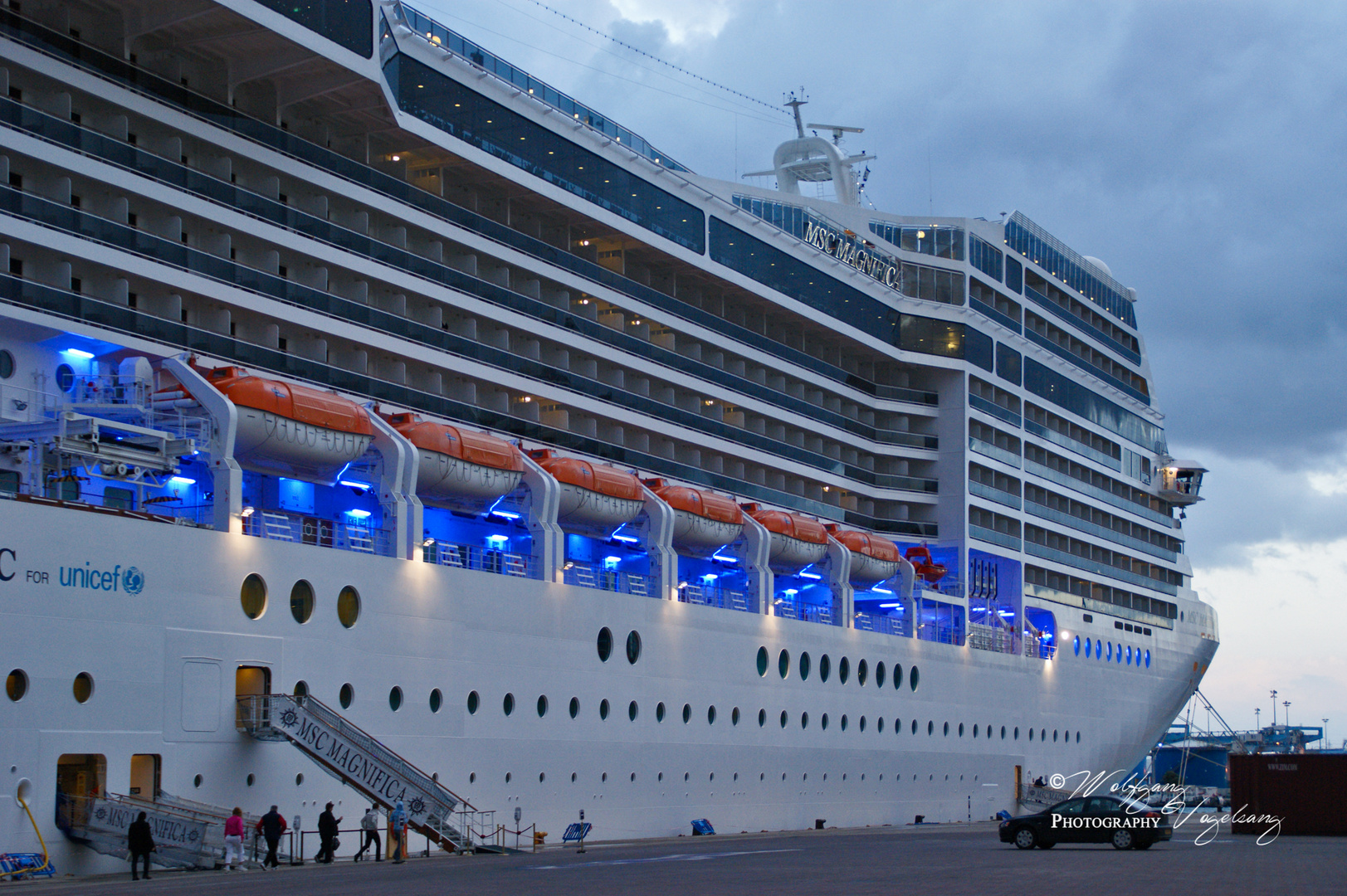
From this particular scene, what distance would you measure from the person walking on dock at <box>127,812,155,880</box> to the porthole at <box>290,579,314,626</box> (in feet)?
17.9

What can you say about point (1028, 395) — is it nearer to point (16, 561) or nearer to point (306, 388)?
point (306, 388)

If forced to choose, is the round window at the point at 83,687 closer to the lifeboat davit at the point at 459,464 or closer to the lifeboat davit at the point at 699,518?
the lifeboat davit at the point at 459,464

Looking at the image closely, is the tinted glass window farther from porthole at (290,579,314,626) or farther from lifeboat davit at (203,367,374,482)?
porthole at (290,579,314,626)

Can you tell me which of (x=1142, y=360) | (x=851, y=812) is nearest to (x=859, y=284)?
(x=851, y=812)

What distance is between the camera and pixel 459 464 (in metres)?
30.4

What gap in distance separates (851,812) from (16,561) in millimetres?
26103

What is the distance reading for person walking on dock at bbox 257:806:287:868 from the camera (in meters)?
23.0

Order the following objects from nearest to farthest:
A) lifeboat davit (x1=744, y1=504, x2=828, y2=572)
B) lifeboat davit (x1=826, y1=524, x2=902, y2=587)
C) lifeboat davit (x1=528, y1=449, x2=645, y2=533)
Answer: lifeboat davit (x1=528, y1=449, x2=645, y2=533)
lifeboat davit (x1=744, y1=504, x2=828, y2=572)
lifeboat davit (x1=826, y1=524, x2=902, y2=587)

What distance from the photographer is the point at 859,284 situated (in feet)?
164

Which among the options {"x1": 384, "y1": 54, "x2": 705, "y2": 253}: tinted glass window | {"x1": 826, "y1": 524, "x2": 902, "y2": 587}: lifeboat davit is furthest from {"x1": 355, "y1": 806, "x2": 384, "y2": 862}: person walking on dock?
{"x1": 826, "y1": 524, "x2": 902, "y2": 587}: lifeboat davit

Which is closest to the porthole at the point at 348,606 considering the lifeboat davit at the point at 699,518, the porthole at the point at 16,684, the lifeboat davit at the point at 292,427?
the lifeboat davit at the point at 292,427

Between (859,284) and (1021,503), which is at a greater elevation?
(859,284)

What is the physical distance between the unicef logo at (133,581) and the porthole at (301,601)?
122 inches

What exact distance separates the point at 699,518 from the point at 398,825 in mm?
14695
